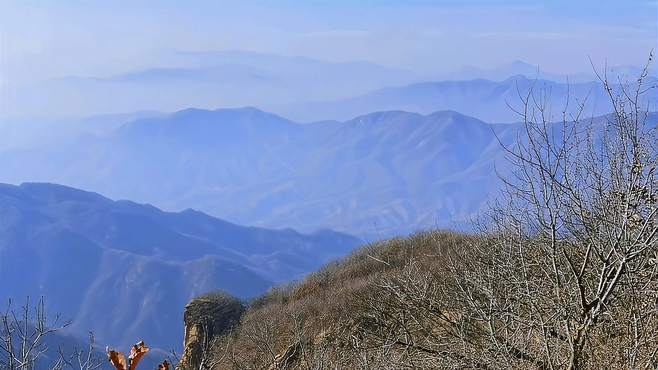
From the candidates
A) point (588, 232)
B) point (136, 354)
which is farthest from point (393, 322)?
point (136, 354)

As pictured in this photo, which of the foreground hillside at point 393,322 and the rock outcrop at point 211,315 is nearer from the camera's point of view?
the foreground hillside at point 393,322

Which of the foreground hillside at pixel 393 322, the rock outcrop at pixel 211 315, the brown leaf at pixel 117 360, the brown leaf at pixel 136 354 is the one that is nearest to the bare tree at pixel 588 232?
the foreground hillside at pixel 393 322

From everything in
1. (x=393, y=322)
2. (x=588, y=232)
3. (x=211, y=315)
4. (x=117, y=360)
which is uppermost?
(x=588, y=232)

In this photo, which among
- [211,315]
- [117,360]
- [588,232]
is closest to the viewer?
[117,360]

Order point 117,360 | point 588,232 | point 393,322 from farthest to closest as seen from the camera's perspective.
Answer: point 393,322 < point 588,232 < point 117,360

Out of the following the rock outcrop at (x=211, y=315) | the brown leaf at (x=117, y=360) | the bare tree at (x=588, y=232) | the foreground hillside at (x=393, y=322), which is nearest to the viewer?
the brown leaf at (x=117, y=360)

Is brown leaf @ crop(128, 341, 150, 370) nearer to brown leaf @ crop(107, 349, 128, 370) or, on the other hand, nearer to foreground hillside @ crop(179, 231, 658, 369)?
brown leaf @ crop(107, 349, 128, 370)

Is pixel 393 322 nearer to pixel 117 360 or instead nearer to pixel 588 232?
pixel 588 232

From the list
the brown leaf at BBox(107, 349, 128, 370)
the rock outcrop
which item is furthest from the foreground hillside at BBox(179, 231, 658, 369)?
the brown leaf at BBox(107, 349, 128, 370)

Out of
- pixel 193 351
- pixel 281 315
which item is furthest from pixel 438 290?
pixel 193 351

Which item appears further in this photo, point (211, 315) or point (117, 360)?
point (211, 315)

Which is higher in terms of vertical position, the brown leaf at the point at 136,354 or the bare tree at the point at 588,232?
the bare tree at the point at 588,232

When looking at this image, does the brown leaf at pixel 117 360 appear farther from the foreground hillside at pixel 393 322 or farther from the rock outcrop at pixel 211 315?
the rock outcrop at pixel 211 315

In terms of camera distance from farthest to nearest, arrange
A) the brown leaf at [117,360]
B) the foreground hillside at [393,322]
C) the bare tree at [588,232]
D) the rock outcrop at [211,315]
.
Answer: the rock outcrop at [211,315] → the foreground hillside at [393,322] → the bare tree at [588,232] → the brown leaf at [117,360]
